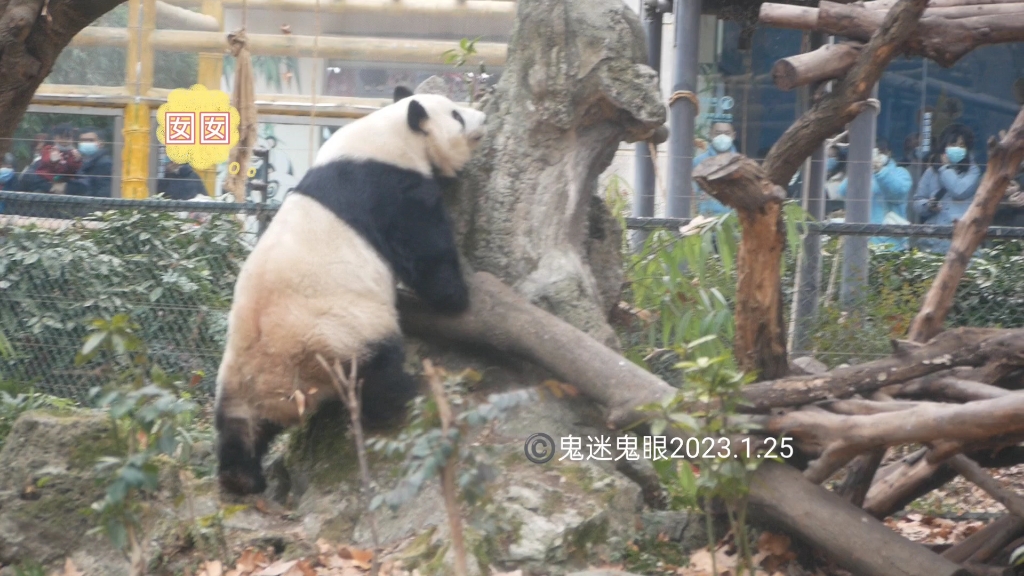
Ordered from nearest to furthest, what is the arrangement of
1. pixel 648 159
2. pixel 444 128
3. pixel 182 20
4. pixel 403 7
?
pixel 444 128 < pixel 648 159 < pixel 182 20 < pixel 403 7

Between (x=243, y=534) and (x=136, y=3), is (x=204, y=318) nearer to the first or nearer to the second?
(x=243, y=534)

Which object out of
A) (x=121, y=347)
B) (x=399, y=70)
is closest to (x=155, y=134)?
(x=399, y=70)

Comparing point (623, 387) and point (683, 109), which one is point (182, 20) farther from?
point (623, 387)

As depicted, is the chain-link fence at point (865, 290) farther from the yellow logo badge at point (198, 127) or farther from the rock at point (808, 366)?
the yellow logo badge at point (198, 127)

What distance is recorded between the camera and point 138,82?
11.4 metres

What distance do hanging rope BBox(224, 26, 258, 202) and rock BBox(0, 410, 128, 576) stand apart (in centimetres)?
556

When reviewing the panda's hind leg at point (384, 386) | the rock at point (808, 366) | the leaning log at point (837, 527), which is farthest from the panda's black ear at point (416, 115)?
the leaning log at point (837, 527)

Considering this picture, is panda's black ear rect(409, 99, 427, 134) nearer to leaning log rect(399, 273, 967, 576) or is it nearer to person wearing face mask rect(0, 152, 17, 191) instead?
leaning log rect(399, 273, 967, 576)

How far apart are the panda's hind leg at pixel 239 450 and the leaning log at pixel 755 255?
1.88 m

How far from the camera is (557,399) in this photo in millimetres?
4348

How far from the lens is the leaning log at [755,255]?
11.6 feet

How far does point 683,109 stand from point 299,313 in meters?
4.32

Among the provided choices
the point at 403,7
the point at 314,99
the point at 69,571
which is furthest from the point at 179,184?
the point at 69,571

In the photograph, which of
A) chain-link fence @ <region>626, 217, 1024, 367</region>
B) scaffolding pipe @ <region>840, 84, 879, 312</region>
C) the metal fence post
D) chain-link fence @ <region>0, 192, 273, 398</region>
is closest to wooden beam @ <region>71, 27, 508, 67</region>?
scaffolding pipe @ <region>840, 84, 879, 312</region>
